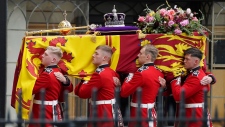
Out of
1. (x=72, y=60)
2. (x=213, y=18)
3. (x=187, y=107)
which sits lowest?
(x=187, y=107)

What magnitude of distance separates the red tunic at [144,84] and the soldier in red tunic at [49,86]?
0.73 meters

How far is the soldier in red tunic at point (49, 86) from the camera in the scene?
7.31 metres

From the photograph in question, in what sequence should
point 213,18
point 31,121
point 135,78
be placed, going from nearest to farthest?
point 31,121 < point 135,78 < point 213,18

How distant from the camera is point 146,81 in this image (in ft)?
23.8

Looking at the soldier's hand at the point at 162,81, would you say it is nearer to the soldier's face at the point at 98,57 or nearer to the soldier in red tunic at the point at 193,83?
the soldier in red tunic at the point at 193,83

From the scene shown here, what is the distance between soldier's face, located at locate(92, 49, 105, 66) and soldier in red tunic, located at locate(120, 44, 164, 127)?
1.13 ft

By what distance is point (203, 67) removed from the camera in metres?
7.53

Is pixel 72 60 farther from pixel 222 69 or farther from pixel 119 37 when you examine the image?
pixel 222 69

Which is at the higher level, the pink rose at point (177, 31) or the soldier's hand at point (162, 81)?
the pink rose at point (177, 31)

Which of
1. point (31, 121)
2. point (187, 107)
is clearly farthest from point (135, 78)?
point (31, 121)

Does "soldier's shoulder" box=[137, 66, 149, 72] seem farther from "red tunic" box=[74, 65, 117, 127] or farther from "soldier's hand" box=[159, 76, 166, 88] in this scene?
"red tunic" box=[74, 65, 117, 127]

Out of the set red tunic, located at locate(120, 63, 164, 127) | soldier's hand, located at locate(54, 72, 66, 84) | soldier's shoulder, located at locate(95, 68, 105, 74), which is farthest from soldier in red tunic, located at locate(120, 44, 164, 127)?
soldier's hand, located at locate(54, 72, 66, 84)

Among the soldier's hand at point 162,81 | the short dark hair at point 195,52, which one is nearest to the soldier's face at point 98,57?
the soldier's hand at point 162,81

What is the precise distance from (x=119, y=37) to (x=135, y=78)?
51 cm
